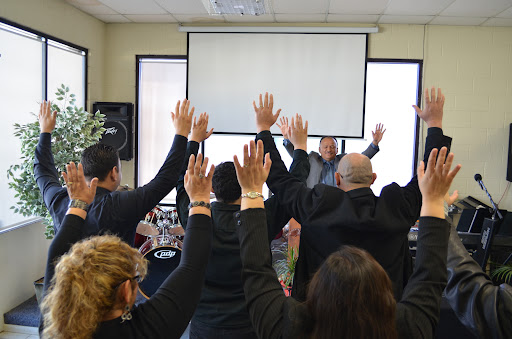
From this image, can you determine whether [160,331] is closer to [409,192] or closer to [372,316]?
[372,316]

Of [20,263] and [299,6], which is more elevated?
[299,6]

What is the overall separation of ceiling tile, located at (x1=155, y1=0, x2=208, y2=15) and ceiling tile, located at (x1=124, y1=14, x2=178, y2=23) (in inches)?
9.8

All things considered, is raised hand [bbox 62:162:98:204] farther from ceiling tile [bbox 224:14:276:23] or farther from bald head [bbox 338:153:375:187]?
ceiling tile [bbox 224:14:276:23]

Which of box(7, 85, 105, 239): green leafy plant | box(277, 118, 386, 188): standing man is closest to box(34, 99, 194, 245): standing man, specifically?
box(7, 85, 105, 239): green leafy plant

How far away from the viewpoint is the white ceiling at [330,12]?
4398 mm

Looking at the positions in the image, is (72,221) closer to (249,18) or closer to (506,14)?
(249,18)

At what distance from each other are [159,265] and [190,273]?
8.17 ft

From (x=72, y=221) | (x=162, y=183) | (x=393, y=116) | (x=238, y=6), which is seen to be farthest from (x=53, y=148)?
(x=393, y=116)

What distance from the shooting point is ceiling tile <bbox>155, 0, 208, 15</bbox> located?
4.53 m

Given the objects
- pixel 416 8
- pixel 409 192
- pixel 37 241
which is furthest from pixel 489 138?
pixel 37 241

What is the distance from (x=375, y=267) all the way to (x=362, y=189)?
0.78 m

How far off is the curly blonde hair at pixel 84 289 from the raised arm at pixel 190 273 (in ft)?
0.44

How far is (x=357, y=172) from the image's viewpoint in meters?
1.63

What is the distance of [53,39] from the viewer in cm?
429
